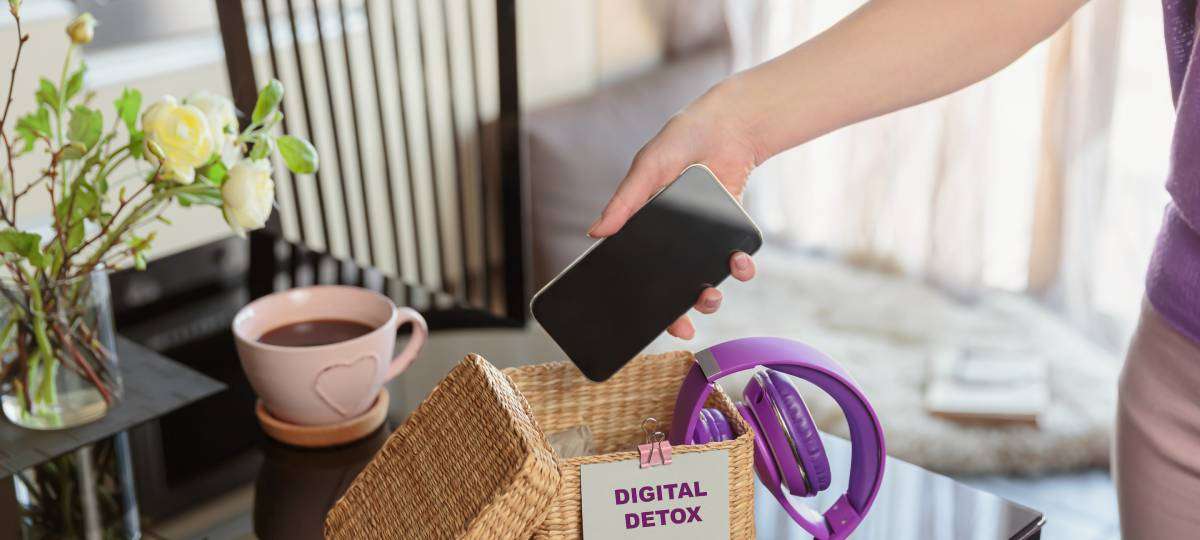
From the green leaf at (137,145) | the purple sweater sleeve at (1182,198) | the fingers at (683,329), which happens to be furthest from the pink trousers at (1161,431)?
the green leaf at (137,145)

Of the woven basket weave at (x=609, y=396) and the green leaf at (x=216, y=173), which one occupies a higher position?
the green leaf at (x=216, y=173)

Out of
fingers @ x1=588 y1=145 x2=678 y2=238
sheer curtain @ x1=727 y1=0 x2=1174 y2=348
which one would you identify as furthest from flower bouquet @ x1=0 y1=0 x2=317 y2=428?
sheer curtain @ x1=727 y1=0 x2=1174 y2=348

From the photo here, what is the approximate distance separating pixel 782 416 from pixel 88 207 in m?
0.49

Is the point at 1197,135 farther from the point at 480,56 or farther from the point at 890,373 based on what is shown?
the point at 480,56

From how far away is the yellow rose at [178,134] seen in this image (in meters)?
0.74

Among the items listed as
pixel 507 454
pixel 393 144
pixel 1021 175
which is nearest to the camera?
pixel 507 454

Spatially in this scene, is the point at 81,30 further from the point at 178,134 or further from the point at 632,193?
the point at 632,193

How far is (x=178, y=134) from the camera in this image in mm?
749

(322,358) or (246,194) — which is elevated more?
(246,194)

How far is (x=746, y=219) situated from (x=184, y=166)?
359mm

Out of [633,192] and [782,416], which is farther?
[633,192]

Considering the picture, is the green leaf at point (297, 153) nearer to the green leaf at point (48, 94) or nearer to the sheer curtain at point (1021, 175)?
the green leaf at point (48, 94)

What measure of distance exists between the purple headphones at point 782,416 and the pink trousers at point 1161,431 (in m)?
0.24

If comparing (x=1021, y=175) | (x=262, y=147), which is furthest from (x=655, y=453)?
(x=1021, y=175)
